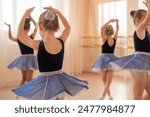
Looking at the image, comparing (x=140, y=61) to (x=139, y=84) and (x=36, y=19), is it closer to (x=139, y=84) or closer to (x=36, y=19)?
(x=139, y=84)

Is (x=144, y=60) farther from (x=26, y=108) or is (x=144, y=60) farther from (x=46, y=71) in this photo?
(x=26, y=108)

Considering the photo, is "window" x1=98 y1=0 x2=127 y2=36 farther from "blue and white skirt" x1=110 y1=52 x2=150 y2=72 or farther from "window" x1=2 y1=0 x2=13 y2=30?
"blue and white skirt" x1=110 y1=52 x2=150 y2=72

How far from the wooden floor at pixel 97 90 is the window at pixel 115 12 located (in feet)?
3.38

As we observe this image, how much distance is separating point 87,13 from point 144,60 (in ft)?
13.0

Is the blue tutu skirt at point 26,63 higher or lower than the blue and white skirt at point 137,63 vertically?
lower

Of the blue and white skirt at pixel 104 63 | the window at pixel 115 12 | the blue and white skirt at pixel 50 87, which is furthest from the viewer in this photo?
the window at pixel 115 12

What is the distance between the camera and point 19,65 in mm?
3445

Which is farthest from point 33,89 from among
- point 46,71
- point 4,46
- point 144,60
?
point 4,46

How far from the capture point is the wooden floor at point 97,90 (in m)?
3.65

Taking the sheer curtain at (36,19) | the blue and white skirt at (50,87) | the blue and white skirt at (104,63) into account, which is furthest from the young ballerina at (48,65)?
the sheer curtain at (36,19)

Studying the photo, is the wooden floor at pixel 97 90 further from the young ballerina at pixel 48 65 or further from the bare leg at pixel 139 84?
the young ballerina at pixel 48 65

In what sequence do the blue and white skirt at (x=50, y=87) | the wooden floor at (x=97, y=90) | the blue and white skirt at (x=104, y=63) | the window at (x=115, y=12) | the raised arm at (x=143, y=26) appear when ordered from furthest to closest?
the window at (x=115, y=12) → the wooden floor at (x=97, y=90) → the blue and white skirt at (x=104, y=63) → the raised arm at (x=143, y=26) → the blue and white skirt at (x=50, y=87)

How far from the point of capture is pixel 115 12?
555 centimetres

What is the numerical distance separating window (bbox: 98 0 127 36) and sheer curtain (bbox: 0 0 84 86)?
1.52 feet
